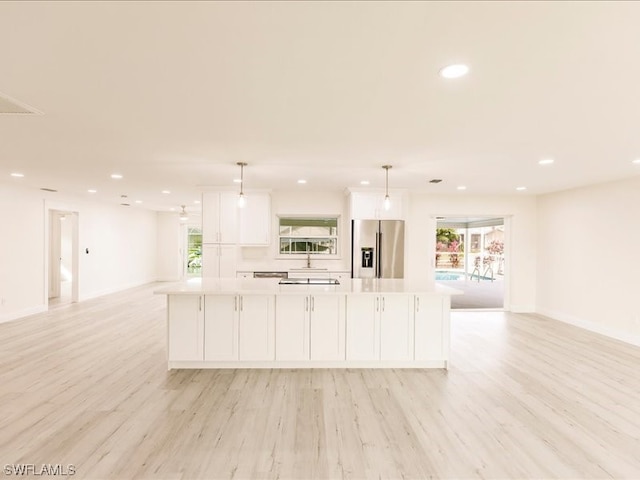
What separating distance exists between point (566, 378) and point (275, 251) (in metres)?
4.72

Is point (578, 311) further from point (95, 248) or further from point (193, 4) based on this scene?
point (95, 248)

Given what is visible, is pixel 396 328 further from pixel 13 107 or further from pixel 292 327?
pixel 13 107

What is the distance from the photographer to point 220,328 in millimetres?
3730

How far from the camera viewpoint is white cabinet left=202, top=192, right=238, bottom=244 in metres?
6.03

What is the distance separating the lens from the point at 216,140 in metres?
3.17

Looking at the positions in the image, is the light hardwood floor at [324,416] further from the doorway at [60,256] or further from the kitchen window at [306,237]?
the doorway at [60,256]

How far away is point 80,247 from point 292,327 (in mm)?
6361

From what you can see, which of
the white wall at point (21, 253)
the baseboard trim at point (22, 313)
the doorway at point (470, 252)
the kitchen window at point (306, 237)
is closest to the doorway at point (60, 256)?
the baseboard trim at point (22, 313)

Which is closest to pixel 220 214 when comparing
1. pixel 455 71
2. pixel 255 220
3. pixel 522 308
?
pixel 255 220

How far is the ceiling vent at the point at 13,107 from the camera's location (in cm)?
223

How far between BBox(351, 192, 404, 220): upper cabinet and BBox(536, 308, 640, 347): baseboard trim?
3522 millimetres

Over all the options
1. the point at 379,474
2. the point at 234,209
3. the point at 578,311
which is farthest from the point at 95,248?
the point at 578,311

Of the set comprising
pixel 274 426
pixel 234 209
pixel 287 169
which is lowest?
pixel 274 426

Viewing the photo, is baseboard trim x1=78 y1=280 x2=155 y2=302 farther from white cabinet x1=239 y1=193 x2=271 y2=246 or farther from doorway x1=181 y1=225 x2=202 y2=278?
white cabinet x1=239 y1=193 x2=271 y2=246
